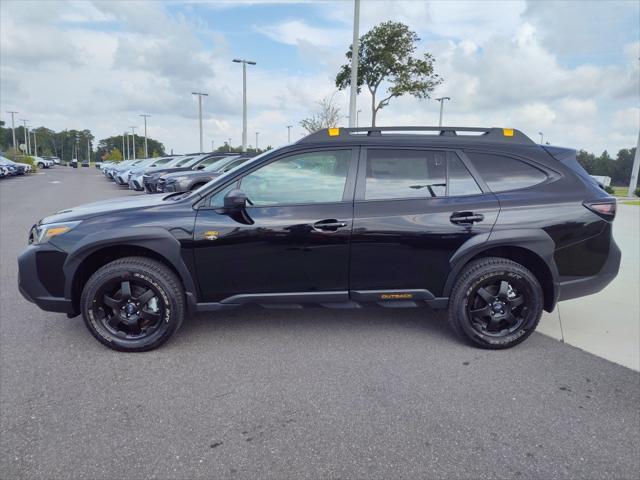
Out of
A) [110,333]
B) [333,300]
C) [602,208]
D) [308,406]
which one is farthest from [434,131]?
[110,333]

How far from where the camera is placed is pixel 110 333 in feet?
11.7

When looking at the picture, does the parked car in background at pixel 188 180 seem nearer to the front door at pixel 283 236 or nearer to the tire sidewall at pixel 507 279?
the front door at pixel 283 236

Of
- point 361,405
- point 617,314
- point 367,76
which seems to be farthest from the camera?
point 367,76

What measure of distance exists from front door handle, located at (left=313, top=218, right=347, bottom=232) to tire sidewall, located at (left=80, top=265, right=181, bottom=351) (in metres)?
1.26

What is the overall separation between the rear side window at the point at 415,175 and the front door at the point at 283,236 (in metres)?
0.20

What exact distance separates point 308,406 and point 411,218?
5.40 ft

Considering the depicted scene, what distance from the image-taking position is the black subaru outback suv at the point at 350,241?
11.6 feet

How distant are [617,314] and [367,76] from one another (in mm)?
18216

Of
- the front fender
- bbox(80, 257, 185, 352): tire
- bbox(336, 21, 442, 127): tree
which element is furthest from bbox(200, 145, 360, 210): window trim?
bbox(336, 21, 442, 127): tree

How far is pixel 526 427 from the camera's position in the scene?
2688mm

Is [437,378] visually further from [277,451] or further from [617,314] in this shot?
[617,314]

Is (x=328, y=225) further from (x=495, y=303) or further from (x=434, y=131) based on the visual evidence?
(x=495, y=303)

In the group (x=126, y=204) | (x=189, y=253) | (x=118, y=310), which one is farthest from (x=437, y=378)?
(x=126, y=204)

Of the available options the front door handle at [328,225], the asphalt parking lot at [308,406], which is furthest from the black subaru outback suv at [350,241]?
the asphalt parking lot at [308,406]
